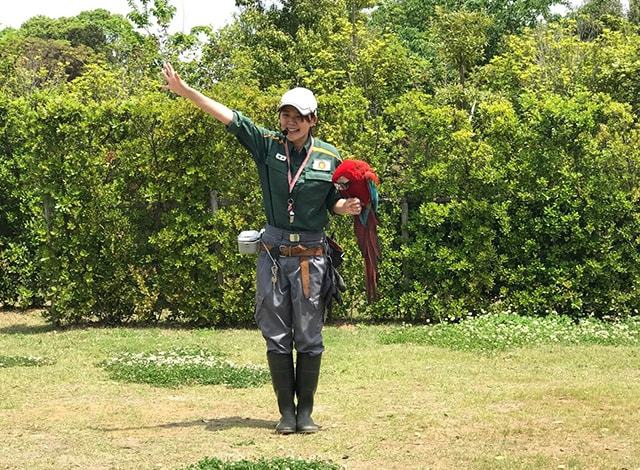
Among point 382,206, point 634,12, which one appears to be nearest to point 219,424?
point 382,206

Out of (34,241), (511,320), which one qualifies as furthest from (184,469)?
(34,241)

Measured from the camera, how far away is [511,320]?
12.9 metres

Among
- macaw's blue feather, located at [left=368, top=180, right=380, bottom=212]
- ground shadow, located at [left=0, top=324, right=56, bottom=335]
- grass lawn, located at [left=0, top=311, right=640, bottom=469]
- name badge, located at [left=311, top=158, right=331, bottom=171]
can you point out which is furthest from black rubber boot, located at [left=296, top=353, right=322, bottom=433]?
ground shadow, located at [left=0, top=324, right=56, bottom=335]

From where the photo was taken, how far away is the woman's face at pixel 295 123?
23.9ft

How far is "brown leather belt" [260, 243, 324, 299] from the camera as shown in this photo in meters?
7.27

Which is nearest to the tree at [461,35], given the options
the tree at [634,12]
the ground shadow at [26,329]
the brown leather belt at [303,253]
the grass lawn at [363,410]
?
the ground shadow at [26,329]

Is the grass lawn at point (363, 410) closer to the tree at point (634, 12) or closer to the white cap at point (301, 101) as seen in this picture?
the white cap at point (301, 101)

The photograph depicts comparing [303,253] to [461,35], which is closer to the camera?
[303,253]

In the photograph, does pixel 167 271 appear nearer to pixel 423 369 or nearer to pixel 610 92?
pixel 423 369

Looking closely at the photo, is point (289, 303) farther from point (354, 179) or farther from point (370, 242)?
point (354, 179)

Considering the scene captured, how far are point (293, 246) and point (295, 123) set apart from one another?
0.85 metres

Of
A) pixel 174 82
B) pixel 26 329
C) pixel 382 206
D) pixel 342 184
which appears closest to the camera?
pixel 174 82

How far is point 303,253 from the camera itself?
7332mm

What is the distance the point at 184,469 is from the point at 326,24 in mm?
22160
